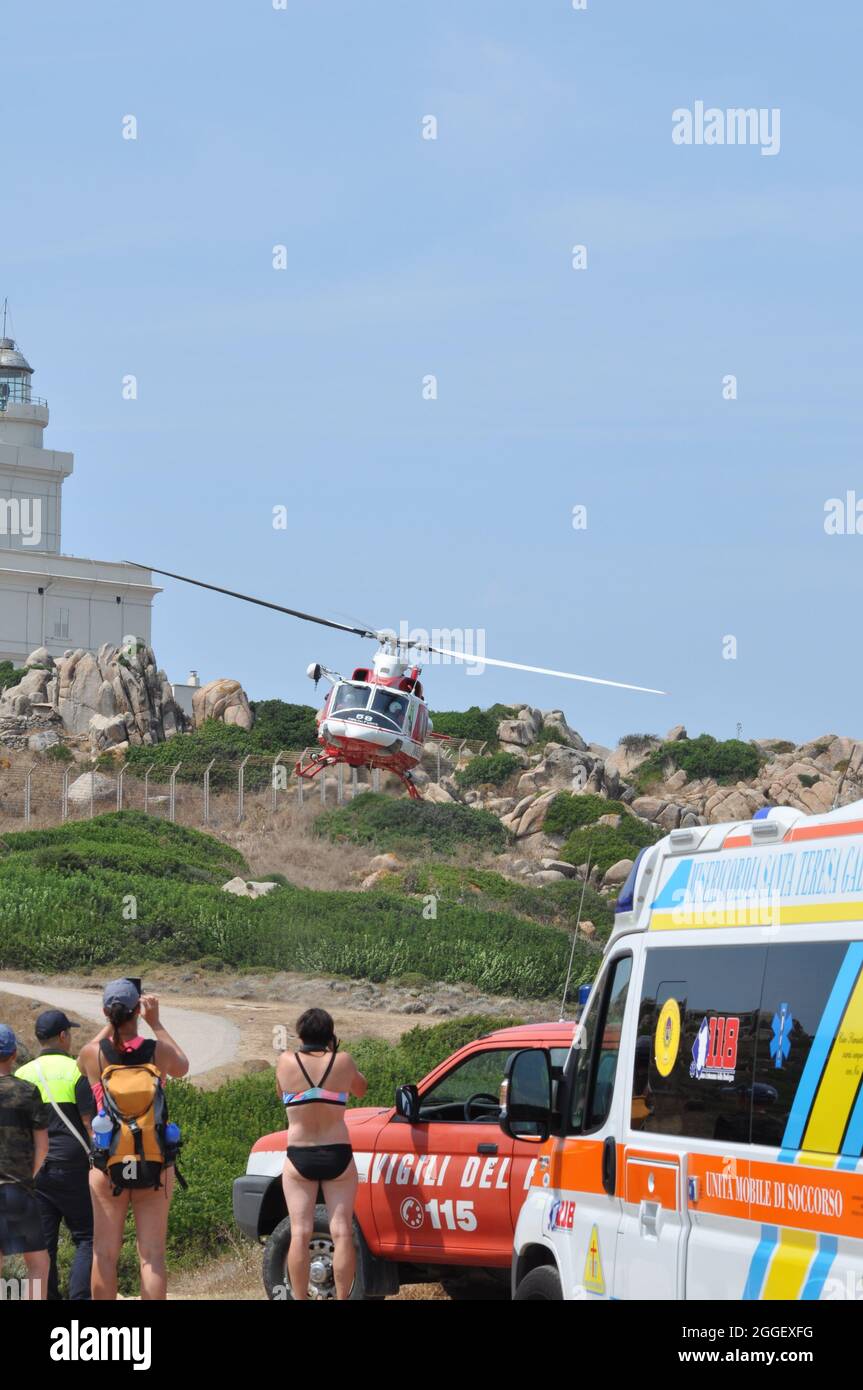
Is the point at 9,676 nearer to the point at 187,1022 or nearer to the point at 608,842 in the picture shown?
the point at 608,842

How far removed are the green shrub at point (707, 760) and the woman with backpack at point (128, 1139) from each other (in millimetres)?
63484

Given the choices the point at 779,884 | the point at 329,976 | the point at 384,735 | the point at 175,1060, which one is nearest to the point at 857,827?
the point at 779,884

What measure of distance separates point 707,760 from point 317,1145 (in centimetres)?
6425

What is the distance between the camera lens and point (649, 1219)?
675 centimetres

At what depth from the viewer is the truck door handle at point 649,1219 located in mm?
6688

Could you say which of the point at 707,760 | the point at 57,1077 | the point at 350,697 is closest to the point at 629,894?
the point at 57,1077

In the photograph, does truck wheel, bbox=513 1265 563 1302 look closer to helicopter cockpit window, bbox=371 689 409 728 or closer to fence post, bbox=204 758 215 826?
helicopter cockpit window, bbox=371 689 409 728

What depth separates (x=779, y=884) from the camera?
6316 mm

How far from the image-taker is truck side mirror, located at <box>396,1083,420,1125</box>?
1019 cm

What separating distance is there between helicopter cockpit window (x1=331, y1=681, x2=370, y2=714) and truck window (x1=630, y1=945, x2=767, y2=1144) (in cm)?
3696

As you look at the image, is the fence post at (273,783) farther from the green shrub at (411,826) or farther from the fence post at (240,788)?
the green shrub at (411,826)
